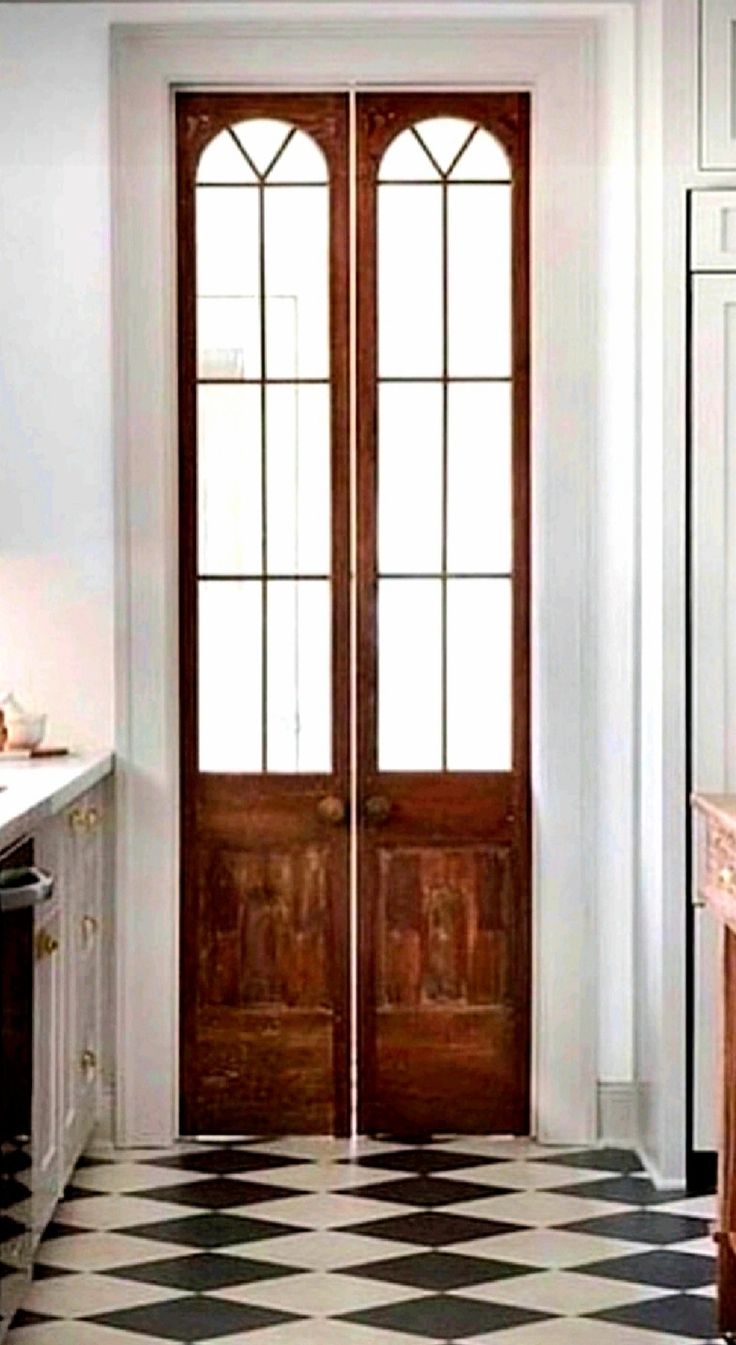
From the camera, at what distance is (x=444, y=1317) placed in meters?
4.66

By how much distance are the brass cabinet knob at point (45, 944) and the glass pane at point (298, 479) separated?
1.48 metres

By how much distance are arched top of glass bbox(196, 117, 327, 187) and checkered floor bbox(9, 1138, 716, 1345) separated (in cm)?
236

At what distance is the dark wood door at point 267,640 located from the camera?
20.3ft

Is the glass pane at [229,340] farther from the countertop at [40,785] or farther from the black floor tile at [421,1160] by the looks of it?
the black floor tile at [421,1160]

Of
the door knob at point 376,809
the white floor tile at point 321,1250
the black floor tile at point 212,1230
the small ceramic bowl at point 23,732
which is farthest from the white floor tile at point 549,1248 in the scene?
the small ceramic bowl at point 23,732

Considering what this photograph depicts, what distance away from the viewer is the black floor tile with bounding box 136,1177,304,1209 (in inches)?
218

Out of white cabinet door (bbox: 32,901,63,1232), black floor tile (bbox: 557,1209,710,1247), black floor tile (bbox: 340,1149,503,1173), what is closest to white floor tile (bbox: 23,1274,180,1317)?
white cabinet door (bbox: 32,901,63,1232)

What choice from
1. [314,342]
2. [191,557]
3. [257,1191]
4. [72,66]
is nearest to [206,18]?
[72,66]

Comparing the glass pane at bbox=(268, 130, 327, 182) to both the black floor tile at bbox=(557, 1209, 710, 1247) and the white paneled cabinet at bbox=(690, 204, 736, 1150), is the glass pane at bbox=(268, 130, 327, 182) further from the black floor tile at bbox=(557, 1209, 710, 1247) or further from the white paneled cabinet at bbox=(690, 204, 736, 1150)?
the black floor tile at bbox=(557, 1209, 710, 1247)

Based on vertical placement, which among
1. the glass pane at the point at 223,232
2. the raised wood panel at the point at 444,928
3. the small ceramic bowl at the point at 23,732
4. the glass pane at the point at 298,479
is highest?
the glass pane at the point at 223,232

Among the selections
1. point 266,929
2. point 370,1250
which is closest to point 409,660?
point 266,929

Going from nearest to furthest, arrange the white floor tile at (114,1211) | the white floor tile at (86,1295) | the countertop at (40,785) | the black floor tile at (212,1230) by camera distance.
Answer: the countertop at (40,785)
the white floor tile at (86,1295)
the black floor tile at (212,1230)
the white floor tile at (114,1211)

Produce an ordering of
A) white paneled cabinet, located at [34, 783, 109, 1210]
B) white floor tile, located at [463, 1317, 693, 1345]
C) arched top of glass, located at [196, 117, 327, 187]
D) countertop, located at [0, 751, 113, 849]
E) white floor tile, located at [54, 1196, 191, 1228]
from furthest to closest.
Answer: arched top of glass, located at [196, 117, 327, 187] → white floor tile, located at [54, 1196, 191, 1228] → white paneled cabinet, located at [34, 783, 109, 1210] → white floor tile, located at [463, 1317, 693, 1345] → countertop, located at [0, 751, 113, 849]

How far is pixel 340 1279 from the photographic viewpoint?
16.1ft
